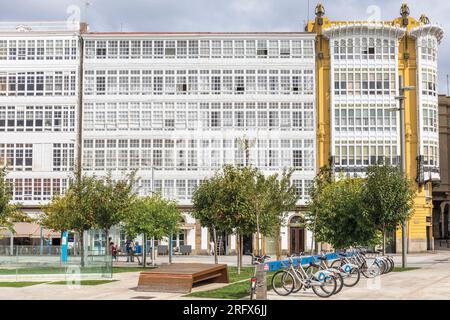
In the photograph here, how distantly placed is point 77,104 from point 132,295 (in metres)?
43.8

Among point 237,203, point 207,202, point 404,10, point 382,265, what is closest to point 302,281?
Answer: point 382,265

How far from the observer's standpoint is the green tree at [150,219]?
1560 inches

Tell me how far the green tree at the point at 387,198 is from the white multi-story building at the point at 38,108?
3605 centimetres

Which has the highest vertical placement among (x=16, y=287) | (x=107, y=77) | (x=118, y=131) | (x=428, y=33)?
(x=428, y=33)

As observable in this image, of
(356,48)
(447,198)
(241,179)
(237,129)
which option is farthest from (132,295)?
(447,198)

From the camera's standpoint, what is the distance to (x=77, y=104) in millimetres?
63562

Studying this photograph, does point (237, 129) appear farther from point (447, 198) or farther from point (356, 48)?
point (447, 198)

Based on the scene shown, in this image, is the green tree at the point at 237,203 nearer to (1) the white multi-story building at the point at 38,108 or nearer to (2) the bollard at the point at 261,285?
(2) the bollard at the point at 261,285

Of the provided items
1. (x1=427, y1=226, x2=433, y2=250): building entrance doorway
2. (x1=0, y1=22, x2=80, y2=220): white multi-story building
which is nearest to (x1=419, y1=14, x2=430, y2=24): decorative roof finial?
(x1=427, y1=226, x2=433, y2=250): building entrance doorway

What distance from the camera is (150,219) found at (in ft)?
131

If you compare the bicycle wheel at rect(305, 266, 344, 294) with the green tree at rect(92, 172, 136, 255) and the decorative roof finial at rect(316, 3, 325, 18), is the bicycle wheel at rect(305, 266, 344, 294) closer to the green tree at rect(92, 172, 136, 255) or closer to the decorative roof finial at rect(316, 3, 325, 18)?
the green tree at rect(92, 172, 136, 255)

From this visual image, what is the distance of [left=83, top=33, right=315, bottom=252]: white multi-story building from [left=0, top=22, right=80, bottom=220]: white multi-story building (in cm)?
162

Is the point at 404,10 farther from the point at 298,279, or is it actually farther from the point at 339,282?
the point at 298,279

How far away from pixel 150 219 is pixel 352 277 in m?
18.0
